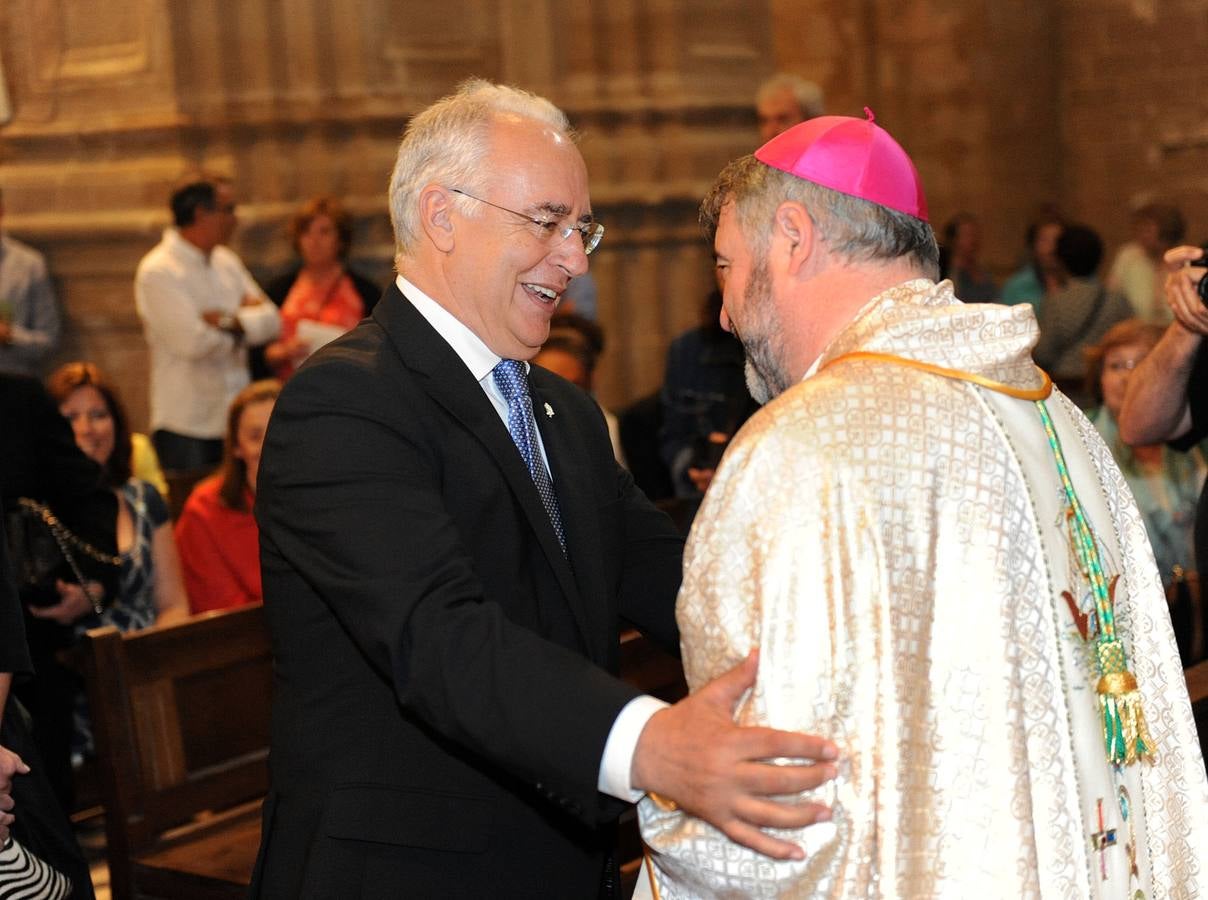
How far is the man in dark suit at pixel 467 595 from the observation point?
2090 mm

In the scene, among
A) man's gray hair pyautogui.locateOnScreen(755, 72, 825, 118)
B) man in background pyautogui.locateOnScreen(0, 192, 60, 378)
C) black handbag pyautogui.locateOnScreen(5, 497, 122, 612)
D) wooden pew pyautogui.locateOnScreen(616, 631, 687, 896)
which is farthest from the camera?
man in background pyautogui.locateOnScreen(0, 192, 60, 378)

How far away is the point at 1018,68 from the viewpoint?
46.1 feet

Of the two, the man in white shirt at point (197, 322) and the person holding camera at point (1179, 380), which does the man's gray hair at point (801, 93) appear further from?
the person holding camera at point (1179, 380)

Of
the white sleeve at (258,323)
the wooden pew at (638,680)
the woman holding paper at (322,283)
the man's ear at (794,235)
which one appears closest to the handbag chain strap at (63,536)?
the wooden pew at (638,680)

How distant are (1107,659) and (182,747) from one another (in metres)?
2.60

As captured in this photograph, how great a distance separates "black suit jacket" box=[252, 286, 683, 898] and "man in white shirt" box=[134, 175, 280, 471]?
495 cm

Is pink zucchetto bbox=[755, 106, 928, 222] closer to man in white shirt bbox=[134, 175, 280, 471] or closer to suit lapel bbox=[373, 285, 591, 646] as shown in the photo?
suit lapel bbox=[373, 285, 591, 646]

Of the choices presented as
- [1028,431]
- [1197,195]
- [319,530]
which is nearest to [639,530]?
[319,530]

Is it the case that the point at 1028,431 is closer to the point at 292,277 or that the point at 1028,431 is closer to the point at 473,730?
the point at 473,730

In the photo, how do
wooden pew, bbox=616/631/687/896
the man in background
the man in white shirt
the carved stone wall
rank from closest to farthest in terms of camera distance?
wooden pew, bbox=616/631/687/896 → the man in white shirt → the man in background → the carved stone wall

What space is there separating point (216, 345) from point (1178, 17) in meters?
9.40

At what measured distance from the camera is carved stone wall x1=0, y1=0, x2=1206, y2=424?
837 cm

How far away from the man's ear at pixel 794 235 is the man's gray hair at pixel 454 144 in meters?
0.59

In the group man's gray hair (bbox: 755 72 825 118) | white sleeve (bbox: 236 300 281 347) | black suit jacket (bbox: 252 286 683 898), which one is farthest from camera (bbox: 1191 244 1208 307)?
white sleeve (bbox: 236 300 281 347)
